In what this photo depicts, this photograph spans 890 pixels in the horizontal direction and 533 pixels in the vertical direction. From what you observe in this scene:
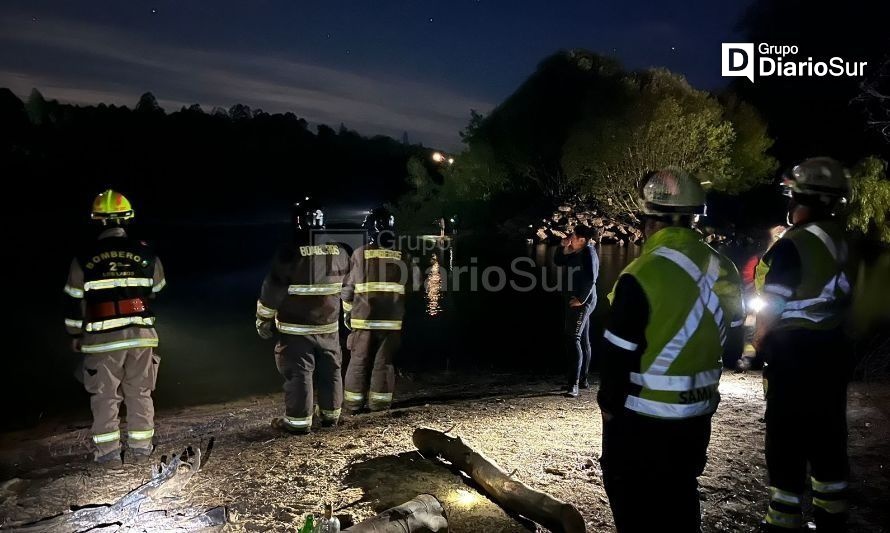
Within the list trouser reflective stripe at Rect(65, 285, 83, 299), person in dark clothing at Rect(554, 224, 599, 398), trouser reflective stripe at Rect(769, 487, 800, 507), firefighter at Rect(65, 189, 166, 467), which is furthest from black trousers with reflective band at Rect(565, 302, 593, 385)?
trouser reflective stripe at Rect(65, 285, 83, 299)

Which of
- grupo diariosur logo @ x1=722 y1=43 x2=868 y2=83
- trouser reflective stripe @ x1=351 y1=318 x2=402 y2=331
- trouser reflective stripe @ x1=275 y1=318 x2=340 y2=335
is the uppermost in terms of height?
grupo diariosur logo @ x1=722 y1=43 x2=868 y2=83

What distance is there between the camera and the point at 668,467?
2.80 meters

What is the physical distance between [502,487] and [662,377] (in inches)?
70.0

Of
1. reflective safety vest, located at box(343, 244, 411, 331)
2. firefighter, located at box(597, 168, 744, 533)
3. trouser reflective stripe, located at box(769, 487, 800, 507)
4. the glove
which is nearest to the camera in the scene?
firefighter, located at box(597, 168, 744, 533)

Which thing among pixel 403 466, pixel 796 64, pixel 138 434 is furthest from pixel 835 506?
pixel 796 64

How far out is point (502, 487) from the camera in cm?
414

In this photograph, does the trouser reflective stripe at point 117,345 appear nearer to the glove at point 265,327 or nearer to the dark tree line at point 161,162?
the glove at point 265,327

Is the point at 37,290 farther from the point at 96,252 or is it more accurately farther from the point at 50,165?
the point at 50,165

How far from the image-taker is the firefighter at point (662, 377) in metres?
2.74

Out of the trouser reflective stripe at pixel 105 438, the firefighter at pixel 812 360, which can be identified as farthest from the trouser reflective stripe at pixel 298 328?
the firefighter at pixel 812 360

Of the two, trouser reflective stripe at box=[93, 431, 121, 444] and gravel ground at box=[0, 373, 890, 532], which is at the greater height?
trouser reflective stripe at box=[93, 431, 121, 444]

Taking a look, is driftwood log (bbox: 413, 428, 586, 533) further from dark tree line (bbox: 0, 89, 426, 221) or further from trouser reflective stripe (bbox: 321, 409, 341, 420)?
dark tree line (bbox: 0, 89, 426, 221)

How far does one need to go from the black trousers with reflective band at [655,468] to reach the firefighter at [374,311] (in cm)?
401

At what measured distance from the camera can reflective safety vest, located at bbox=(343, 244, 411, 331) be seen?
21.7 feet
